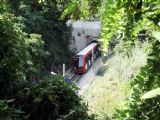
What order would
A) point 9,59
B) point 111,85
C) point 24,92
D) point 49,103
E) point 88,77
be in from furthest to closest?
point 88,77 < point 111,85 < point 9,59 < point 24,92 < point 49,103

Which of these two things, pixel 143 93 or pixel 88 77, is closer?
pixel 143 93

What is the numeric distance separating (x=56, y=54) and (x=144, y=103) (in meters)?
14.3

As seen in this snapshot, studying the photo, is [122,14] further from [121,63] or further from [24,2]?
[24,2]

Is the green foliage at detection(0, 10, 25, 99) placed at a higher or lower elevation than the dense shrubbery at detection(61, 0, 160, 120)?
lower

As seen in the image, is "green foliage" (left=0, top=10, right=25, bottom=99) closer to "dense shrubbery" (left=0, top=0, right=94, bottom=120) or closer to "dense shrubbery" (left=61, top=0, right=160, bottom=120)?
"dense shrubbery" (left=0, top=0, right=94, bottom=120)

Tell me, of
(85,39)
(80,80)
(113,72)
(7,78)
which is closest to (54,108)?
(7,78)

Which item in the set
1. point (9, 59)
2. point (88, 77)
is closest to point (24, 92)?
point (9, 59)

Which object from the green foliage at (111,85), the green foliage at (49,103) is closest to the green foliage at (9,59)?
the green foliage at (49,103)

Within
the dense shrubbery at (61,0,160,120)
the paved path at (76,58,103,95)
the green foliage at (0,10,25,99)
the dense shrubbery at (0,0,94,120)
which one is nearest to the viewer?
the dense shrubbery at (61,0,160,120)

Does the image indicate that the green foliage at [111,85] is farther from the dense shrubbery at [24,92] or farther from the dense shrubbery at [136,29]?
the dense shrubbery at [136,29]

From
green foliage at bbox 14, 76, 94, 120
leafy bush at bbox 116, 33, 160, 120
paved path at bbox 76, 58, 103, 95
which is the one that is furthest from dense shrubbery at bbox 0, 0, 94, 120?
paved path at bbox 76, 58, 103, 95

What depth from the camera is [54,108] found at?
4082 millimetres

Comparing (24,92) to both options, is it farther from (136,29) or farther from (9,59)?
(136,29)

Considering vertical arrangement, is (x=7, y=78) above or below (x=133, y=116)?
below
